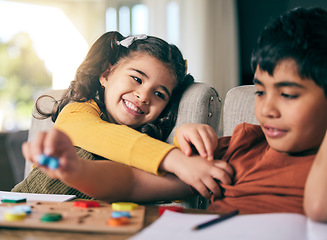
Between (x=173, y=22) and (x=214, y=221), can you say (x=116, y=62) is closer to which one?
(x=214, y=221)

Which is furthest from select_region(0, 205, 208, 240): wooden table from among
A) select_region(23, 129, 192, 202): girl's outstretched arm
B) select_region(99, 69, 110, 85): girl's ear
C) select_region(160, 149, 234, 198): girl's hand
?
select_region(99, 69, 110, 85): girl's ear

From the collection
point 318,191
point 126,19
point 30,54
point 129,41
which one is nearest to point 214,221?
point 318,191

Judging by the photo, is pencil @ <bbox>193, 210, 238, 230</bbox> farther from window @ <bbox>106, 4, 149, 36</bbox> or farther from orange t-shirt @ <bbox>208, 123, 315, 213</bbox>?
window @ <bbox>106, 4, 149, 36</bbox>

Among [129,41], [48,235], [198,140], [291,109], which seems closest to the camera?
[48,235]

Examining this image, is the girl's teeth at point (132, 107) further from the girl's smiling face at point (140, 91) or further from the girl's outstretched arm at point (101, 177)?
the girl's outstretched arm at point (101, 177)

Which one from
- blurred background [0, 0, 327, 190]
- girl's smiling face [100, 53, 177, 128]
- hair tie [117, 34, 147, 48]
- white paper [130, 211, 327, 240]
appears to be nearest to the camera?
white paper [130, 211, 327, 240]

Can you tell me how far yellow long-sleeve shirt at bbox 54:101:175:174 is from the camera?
0.81 m

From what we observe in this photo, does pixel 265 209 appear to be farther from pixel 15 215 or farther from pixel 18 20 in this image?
pixel 18 20

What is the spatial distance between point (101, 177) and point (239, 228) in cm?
32

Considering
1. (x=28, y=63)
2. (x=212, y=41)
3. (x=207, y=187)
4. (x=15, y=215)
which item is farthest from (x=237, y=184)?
(x=28, y=63)

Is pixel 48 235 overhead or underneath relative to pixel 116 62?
underneath

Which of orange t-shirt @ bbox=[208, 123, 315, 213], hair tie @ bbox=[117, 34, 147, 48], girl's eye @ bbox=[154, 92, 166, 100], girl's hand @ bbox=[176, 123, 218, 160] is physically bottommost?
orange t-shirt @ bbox=[208, 123, 315, 213]

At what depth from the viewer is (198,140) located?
823 mm

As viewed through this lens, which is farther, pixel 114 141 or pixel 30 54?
pixel 30 54
